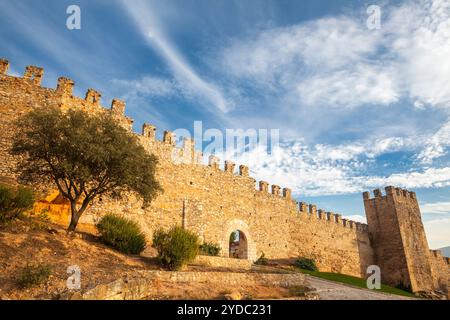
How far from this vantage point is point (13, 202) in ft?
31.9

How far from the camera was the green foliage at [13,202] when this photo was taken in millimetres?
9438

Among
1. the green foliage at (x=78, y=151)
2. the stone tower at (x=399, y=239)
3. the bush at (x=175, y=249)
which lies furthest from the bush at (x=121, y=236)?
the stone tower at (x=399, y=239)

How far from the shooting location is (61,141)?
1047 cm

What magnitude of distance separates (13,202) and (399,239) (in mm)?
29433

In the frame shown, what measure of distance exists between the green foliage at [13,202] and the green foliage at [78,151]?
0.94 m

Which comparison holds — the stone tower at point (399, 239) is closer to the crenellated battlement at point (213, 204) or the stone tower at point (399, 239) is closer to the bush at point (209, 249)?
the crenellated battlement at point (213, 204)

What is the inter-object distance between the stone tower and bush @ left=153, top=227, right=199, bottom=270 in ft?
79.4

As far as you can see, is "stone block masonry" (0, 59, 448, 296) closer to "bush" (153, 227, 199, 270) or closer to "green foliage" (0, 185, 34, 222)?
"green foliage" (0, 185, 34, 222)

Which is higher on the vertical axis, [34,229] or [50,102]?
[50,102]

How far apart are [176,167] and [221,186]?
139 inches

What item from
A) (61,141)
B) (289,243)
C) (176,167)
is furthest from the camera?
(289,243)

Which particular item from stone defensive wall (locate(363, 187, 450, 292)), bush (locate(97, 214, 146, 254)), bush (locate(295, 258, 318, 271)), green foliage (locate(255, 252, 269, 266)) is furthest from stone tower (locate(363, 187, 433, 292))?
bush (locate(97, 214, 146, 254))
